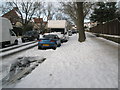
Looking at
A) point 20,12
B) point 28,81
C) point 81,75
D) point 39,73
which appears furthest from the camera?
point 20,12

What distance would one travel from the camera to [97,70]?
6211 mm

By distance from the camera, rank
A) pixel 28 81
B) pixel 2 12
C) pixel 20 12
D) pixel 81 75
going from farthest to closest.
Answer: pixel 20 12 < pixel 2 12 < pixel 81 75 < pixel 28 81

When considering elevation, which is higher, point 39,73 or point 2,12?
point 2,12

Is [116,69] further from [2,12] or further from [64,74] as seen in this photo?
[2,12]

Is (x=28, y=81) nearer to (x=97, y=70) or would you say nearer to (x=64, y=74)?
(x=64, y=74)

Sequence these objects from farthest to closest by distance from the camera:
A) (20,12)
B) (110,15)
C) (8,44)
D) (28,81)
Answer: (20,12) → (110,15) → (8,44) → (28,81)

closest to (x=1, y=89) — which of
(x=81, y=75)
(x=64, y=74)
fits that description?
(x=64, y=74)

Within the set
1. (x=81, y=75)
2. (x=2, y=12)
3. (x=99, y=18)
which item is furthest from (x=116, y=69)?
(x=2, y=12)

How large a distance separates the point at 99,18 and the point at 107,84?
111 feet

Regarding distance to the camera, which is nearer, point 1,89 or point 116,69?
point 1,89

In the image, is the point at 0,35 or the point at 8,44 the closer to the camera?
the point at 0,35

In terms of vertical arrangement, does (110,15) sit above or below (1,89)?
above

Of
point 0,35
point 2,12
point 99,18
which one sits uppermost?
point 2,12

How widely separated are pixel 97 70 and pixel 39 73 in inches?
89.6
